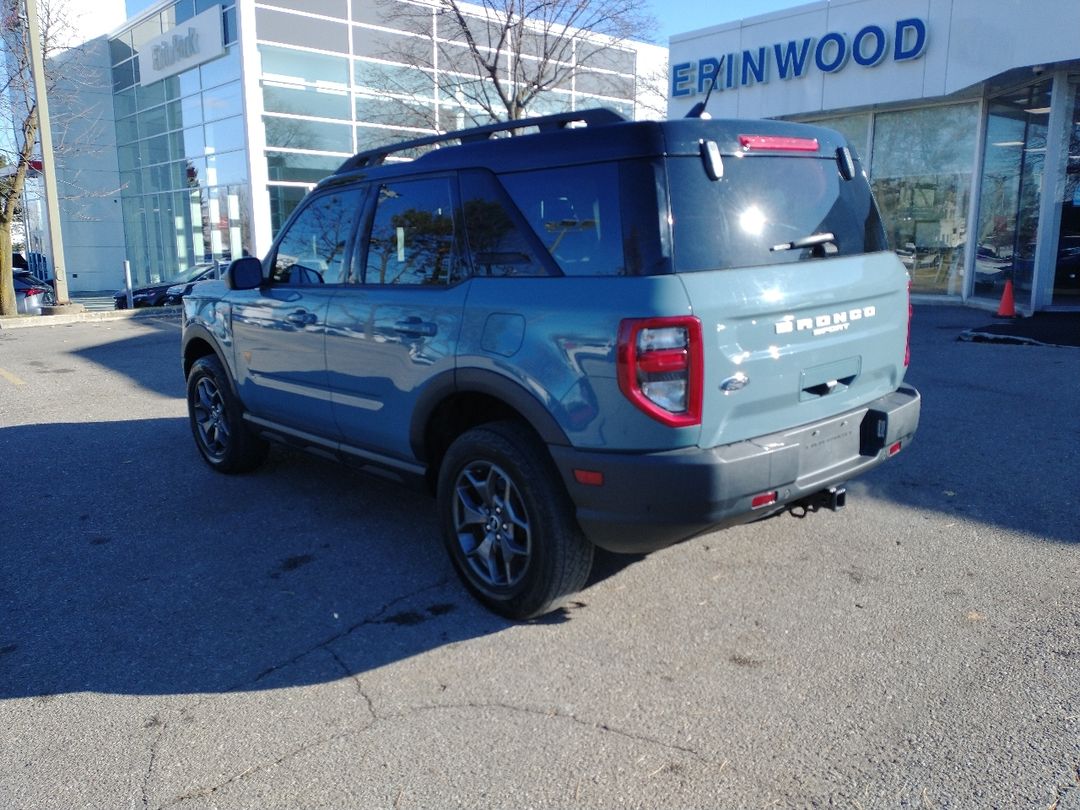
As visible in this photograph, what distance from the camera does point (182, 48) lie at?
2759 centimetres

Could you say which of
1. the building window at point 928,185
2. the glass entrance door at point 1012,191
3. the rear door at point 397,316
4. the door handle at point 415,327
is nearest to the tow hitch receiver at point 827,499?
the rear door at point 397,316

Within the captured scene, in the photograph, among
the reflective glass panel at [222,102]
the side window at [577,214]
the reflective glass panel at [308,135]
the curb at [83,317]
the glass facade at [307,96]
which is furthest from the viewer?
the reflective glass panel at [308,135]

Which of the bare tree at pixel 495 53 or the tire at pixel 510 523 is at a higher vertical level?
the bare tree at pixel 495 53

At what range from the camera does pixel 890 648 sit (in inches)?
136

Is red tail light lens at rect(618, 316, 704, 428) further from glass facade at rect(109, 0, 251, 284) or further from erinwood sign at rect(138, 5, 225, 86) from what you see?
erinwood sign at rect(138, 5, 225, 86)

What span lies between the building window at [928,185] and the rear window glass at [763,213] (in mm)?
12865

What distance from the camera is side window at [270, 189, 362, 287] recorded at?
186 inches

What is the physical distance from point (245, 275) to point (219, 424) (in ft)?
4.12

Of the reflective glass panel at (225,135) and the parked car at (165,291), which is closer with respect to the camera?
the parked car at (165,291)

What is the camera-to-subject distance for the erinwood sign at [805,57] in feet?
49.2

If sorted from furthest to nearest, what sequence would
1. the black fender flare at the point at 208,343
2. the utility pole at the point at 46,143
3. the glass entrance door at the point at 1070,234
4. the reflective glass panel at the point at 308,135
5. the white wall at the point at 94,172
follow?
the white wall at the point at 94,172 → the reflective glass panel at the point at 308,135 → the utility pole at the point at 46,143 → the glass entrance door at the point at 1070,234 → the black fender flare at the point at 208,343

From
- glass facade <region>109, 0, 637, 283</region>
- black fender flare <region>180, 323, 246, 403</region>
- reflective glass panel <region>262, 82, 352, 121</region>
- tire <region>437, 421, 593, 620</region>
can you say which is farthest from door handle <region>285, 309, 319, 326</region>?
reflective glass panel <region>262, 82, 352, 121</region>

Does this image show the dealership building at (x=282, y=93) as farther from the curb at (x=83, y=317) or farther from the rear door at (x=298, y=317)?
the rear door at (x=298, y=317)

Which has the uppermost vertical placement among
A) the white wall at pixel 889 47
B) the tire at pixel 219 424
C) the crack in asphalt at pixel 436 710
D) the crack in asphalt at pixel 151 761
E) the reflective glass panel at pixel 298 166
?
the white wall at pixel 889 47
